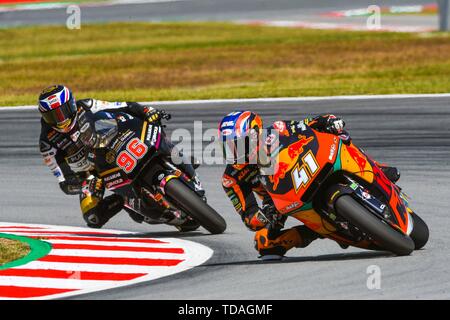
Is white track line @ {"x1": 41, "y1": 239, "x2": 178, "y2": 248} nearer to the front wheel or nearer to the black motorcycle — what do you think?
the front wheel

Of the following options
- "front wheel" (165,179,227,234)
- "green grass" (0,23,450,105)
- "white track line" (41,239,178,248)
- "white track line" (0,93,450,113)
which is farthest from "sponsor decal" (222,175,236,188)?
"green grass" (0,23,450,105)

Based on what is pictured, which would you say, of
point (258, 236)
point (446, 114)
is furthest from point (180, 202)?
point (446, 114)

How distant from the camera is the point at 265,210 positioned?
9227mm

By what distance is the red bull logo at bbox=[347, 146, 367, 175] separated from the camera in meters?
8.80

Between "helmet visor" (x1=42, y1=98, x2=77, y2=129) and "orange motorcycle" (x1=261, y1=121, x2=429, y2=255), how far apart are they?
9.20ft

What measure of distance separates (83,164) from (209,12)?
77.5 feet

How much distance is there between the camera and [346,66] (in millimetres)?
23141

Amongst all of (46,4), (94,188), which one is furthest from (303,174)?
(46,4)

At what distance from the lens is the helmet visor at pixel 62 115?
1080 cm

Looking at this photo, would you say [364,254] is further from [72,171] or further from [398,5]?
[398,5]

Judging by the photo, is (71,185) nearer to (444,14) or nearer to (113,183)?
(113,183)

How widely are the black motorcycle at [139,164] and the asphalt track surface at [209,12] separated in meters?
22.5

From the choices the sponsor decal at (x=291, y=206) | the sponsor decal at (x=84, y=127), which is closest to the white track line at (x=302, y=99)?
the sponsor decal at (x=84, y=127)

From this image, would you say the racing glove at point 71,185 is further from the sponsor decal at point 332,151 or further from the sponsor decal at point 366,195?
the sponsor decal at point 366,195
